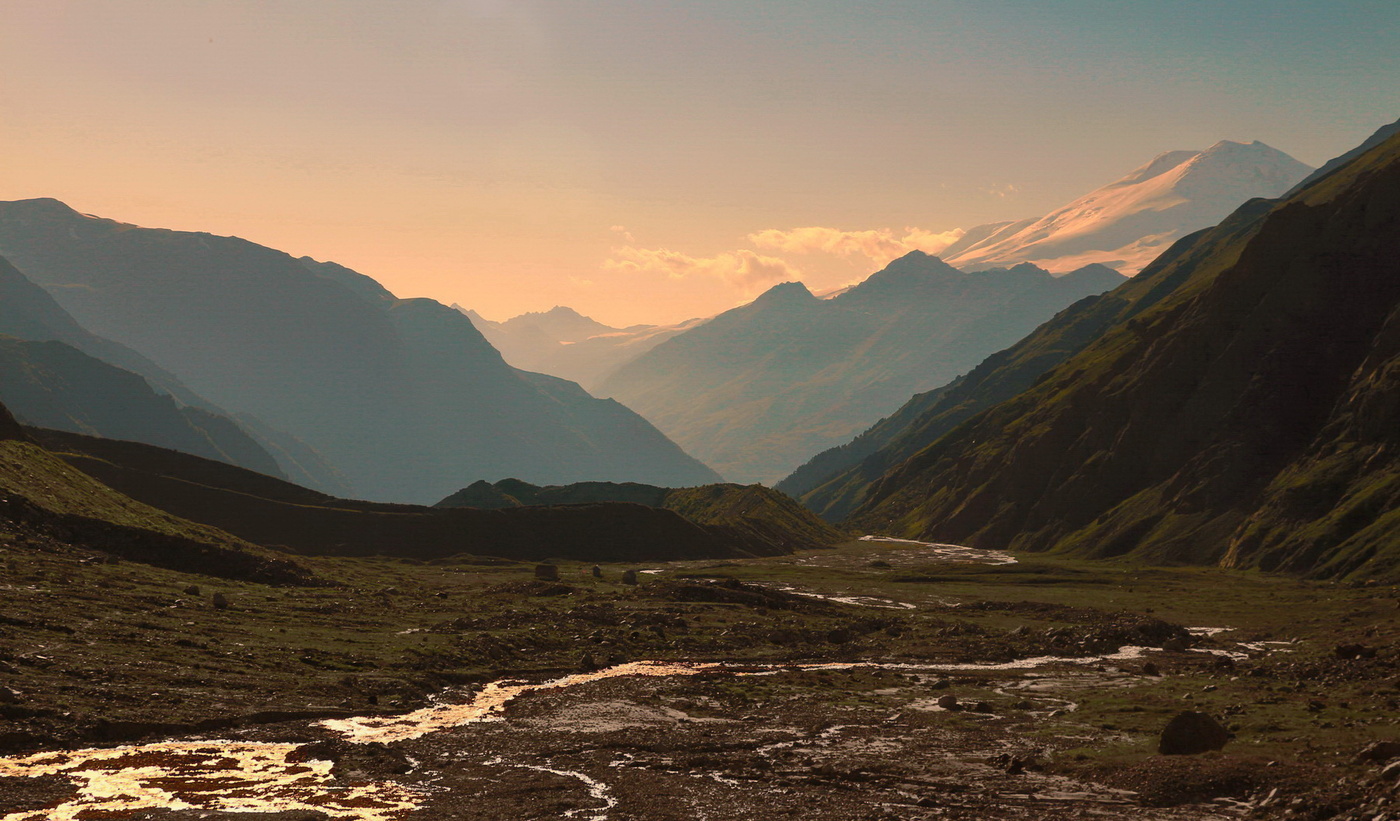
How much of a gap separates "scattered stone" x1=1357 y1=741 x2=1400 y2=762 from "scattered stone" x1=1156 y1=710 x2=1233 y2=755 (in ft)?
27.0

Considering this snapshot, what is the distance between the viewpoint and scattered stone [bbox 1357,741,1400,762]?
4591cm

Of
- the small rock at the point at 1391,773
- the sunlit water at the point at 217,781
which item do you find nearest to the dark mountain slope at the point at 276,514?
the sunlit water at the point at 217,781

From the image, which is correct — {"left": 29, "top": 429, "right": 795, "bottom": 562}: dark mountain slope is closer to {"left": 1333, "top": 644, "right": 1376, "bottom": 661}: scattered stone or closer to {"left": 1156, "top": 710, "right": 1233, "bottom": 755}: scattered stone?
{"left": 1333, "top": 644, "right": 1376, "bottom": 661}: scattered stone

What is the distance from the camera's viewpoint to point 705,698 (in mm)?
77625

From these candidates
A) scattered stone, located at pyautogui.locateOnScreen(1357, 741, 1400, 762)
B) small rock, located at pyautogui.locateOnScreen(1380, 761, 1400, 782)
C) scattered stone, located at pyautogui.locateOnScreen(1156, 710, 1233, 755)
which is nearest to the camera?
small rock, located at pyautogui.locateOnScreen(1380, 761, 1400, 782)

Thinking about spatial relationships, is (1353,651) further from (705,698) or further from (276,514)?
(276,514)

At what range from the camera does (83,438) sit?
184 meters

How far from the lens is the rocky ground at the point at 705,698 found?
49.0 metres

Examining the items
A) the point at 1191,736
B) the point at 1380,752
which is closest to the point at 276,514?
the point at 1191,736

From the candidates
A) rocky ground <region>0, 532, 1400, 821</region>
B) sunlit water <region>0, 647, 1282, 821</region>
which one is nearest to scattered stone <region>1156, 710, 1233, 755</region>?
rocky ground <region>0, 532, 1400, 821</region>

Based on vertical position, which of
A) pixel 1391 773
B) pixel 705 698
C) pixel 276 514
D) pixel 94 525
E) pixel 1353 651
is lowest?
pixel 705 698

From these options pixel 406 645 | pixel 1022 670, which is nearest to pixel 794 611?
pixel 1022 670

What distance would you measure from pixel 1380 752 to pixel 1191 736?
960 centimetres

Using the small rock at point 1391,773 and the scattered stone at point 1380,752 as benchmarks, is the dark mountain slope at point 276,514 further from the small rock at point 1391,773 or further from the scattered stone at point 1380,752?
the small rock at point 1391,773
